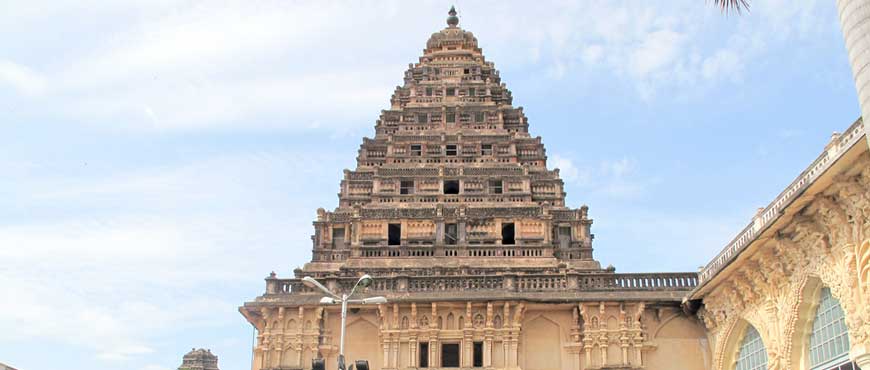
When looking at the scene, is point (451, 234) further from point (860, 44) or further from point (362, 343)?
point (860, 44)

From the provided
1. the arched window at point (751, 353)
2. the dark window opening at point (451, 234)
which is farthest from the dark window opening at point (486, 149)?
the arched window at point (751, 353)

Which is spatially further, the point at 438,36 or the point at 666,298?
the point at 438,36

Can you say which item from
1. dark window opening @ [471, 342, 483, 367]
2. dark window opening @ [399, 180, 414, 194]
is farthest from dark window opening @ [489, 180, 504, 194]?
dark window opening @ [471, 342, 483, 367]

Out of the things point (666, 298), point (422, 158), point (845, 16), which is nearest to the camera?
point (845, 16)

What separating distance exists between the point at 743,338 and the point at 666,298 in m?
2.82

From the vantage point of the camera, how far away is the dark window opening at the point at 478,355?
1093 inches

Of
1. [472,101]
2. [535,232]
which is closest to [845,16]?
[535,232]

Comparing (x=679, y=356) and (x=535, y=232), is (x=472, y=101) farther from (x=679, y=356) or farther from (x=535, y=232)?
(x=679, y=356)

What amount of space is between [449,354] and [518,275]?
3507mm

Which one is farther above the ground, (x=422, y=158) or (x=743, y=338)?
(x=422, y=158)

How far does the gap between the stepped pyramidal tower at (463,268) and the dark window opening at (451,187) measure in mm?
54

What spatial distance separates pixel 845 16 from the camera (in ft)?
37.5

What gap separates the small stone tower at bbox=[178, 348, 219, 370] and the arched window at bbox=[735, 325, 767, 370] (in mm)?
34102

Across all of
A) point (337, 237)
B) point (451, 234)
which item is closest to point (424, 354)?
point (451, 234)
